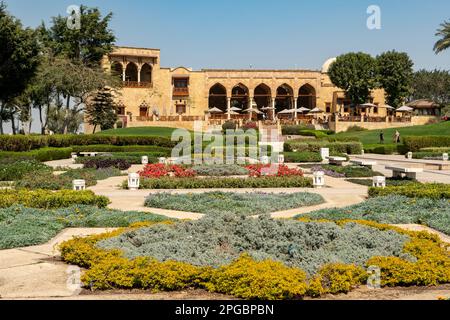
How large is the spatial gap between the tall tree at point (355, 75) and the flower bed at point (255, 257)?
189 ft

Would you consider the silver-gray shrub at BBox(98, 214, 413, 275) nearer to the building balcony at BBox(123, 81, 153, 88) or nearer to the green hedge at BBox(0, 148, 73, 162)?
the green hedge at BBox(0, 148, 73, 162)

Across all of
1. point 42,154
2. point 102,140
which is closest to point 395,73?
point 102,140

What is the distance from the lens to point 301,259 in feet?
20.5

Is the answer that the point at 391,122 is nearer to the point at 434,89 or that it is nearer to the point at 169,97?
the point at 169,97

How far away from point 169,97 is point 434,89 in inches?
2035

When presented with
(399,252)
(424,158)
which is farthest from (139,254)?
(424,158)

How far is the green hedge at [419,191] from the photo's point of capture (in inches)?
492

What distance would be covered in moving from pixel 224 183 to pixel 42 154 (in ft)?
47.5

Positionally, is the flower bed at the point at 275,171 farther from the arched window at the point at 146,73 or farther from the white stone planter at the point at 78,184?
the arched window at the point at 146,73

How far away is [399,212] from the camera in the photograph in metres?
11.1

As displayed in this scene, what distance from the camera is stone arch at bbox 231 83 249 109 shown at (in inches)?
2704

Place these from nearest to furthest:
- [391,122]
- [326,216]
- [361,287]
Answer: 1. [361,287]
2. [326,216]
3. [391,122]

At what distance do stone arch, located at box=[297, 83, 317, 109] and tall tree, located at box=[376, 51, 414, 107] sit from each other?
8356mm
